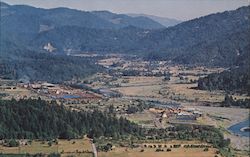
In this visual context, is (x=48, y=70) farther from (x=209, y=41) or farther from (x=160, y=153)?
(x=160, y=153)

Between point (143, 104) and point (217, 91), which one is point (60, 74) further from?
point (143, 104)

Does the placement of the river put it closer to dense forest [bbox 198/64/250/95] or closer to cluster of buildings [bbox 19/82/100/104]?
cluster of buildings [bbox 19/82/100/104]

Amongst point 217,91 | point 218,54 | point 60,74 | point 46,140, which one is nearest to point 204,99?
point 217,91

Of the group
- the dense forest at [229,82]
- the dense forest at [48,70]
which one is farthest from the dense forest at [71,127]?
the dense forest at [48,70]

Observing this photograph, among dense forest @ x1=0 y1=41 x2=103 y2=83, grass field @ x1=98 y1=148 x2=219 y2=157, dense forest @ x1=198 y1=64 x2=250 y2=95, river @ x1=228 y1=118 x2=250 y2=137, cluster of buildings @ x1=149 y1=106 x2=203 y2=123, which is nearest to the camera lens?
grass field @ x1=98 y1=148 x2=219 y2=157

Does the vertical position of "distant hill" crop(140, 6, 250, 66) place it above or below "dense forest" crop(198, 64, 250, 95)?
above

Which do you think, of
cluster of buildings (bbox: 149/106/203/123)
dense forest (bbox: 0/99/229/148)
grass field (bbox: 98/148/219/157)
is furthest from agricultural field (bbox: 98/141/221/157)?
cluster of buildings (bbox: 149/106/203/123)

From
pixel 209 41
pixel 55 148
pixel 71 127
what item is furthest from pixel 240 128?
pixel 209 41

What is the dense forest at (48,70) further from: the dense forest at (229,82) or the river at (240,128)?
the river at (240,128)
